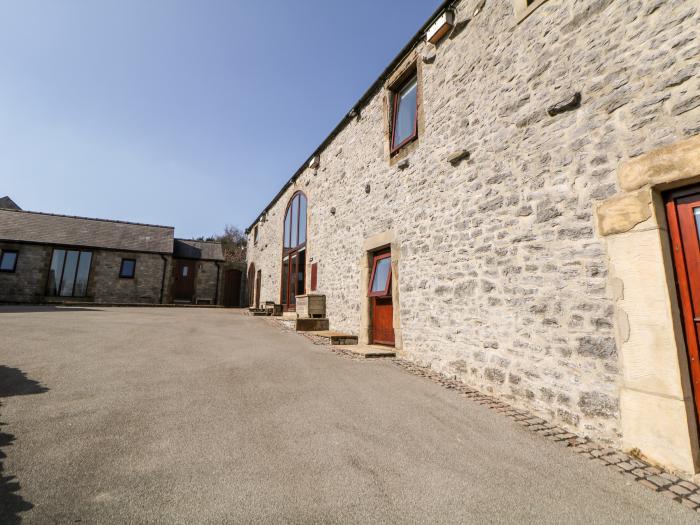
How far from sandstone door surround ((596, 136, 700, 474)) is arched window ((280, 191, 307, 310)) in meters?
9.12

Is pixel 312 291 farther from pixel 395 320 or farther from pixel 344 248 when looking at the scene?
pixel 395 320

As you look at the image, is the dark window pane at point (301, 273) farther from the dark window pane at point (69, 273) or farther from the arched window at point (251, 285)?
the dark window pane at point (69, 273)

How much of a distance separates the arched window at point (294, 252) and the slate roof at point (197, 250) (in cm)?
1108

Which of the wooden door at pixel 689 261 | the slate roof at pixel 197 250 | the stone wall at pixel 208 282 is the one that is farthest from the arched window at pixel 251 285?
the wooden door at pixel 689 261

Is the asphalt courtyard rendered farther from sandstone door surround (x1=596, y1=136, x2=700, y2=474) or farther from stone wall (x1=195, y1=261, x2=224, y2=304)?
stone wall (x1=195, y1=261, x2=224, y2=304)

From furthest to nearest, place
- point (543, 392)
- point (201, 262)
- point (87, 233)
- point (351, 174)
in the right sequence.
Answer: point (201, 262) < point (87, 233) < point (351, 174) < point (543, 392)

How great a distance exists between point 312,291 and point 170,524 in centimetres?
839

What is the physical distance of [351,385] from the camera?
13.7 ft

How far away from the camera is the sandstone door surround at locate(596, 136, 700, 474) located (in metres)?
2.44

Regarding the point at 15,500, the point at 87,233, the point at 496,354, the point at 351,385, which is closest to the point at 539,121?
the point at 496,354

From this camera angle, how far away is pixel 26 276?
17.0 metres

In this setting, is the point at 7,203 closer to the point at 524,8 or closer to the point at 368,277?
the point at 368,277

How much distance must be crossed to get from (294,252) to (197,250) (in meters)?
13.3

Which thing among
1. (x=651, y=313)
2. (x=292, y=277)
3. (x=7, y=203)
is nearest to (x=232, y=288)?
(x=292, y=277)
